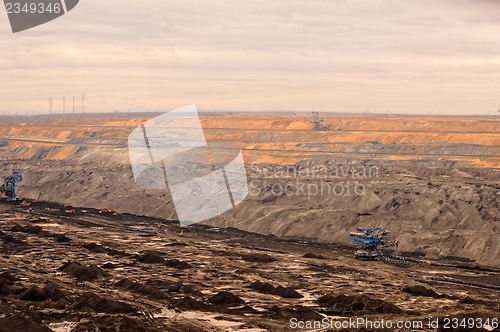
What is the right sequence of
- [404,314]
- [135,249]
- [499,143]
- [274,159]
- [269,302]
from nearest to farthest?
[404,314] → [269,302] → [135,249] → [274,159] → [499,143]

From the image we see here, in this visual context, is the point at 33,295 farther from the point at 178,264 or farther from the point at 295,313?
the point at 295,313

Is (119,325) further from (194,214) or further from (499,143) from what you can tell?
(499,143)

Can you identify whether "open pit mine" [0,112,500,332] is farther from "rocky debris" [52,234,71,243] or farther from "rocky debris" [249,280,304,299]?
"rocky debris" [52,234,71,243]

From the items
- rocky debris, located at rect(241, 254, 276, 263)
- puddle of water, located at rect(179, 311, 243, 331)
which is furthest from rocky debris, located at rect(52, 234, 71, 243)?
puddle of water, located at rect(179, 311, 243, 331)

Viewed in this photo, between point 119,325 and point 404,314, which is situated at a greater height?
point 119,325

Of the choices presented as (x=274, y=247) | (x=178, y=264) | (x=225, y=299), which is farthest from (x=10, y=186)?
(x=225, y=299)

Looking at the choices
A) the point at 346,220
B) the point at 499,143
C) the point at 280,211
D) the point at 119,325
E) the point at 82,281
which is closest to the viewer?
the point at 119,325

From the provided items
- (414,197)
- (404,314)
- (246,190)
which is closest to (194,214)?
(246,190)
